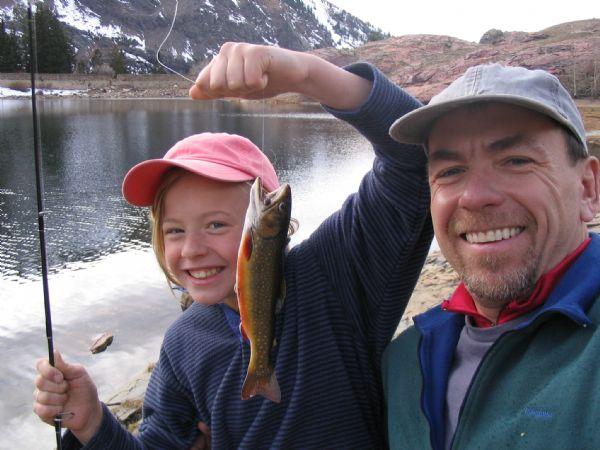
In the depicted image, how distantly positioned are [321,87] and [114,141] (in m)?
27.6

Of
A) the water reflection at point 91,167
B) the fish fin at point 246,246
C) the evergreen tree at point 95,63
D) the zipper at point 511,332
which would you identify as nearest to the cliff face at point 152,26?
the evergreen tree at point 95,63

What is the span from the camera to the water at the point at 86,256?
742cm

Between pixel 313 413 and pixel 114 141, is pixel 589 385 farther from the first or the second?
pixel 114 141

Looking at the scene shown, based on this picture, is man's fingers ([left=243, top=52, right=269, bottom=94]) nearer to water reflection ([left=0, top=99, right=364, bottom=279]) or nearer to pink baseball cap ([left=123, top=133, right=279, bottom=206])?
water reflection ([left=0, top=99, right=364, bottom=279])

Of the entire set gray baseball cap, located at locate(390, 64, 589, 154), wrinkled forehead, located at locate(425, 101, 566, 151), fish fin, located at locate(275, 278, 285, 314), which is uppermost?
gray baseball cap, located at locate(390, 64, 589, 154)

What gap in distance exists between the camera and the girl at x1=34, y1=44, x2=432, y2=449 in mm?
2305

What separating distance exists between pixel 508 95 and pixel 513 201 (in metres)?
0.36

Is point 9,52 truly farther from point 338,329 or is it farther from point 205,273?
point 338,329

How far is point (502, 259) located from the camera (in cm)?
A: 188

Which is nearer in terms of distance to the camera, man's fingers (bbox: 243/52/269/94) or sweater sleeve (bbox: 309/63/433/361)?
man's fingers (bbox: 243/52/269/94)

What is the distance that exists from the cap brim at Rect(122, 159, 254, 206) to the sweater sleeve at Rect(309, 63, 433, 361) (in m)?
0.53

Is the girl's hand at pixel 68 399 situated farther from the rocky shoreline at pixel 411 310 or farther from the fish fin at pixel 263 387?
the rocky shoreline at pixel 411 310

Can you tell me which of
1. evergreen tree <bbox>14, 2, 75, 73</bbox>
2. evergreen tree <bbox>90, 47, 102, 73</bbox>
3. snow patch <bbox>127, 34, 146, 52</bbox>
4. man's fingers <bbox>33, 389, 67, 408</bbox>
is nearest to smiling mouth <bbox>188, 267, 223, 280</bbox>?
man's fingers <bbox>33, 389, 67, 408</bbox>

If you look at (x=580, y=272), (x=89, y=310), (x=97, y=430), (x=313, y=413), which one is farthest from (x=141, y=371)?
(x=580, y=272)
